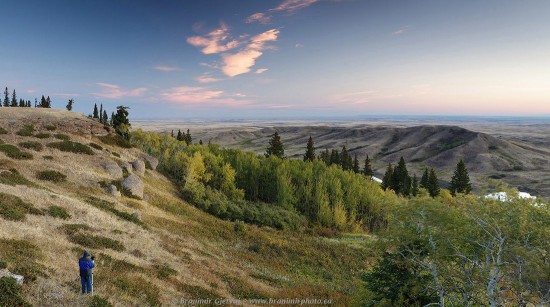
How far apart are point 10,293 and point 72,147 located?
164ft

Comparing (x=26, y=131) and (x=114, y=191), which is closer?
(x=114, y=191)

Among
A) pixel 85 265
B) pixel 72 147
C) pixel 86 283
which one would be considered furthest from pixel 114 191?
pixel 85 265

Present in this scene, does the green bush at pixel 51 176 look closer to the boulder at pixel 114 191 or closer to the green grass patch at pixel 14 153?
the boulder at pixel 114 191

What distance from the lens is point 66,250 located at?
1945 centimetres

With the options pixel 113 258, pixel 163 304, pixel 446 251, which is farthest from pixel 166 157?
pixel 446 251

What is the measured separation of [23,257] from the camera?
16000 millimetres

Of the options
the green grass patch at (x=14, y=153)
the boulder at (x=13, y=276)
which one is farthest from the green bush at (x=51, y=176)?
the boulder at (x=13, y=276)

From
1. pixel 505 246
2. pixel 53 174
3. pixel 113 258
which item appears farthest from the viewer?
pixel 53 174

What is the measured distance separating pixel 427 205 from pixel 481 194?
3240 millimetres

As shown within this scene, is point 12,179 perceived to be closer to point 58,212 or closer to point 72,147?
point 58,212

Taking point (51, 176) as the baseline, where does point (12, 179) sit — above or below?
above

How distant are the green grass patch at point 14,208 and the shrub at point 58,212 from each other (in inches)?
32.9

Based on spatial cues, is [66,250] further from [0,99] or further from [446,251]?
[0,99]

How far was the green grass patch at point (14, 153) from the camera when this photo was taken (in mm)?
43797
